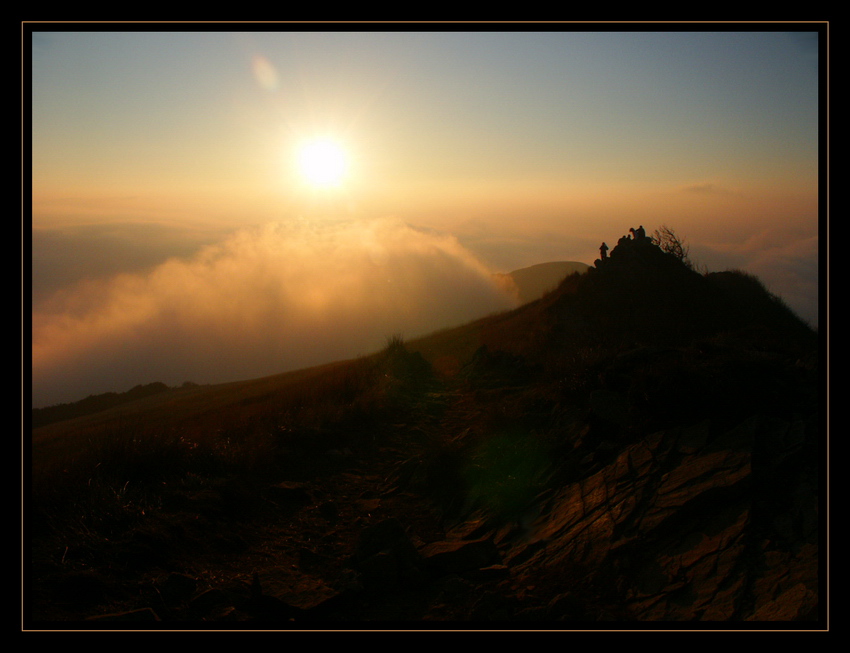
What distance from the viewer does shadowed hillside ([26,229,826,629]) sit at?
4496 millimetres

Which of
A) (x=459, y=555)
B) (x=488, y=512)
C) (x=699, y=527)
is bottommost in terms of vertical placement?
(x=459, y=555)

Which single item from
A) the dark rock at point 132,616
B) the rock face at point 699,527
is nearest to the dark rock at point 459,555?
the rock face at point 699,527

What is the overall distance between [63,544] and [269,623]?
2.44 metres

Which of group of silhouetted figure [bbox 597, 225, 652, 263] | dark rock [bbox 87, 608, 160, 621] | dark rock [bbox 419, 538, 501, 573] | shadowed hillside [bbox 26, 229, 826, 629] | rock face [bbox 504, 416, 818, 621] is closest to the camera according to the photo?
rock face [bbox 504, 416, 818, 621]

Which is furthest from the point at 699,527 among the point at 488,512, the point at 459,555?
the point at 488,512

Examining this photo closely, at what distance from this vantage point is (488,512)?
21.7 ft

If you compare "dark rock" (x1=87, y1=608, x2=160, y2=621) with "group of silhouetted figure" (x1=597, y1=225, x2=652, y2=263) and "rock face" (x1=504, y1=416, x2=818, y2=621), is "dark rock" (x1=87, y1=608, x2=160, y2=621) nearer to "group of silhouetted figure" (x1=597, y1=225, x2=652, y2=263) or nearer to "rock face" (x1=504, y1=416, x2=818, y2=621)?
"rock face" (x1=504, y1=416, x2=818, y2=621)

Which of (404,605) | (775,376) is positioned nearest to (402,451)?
(404,605)

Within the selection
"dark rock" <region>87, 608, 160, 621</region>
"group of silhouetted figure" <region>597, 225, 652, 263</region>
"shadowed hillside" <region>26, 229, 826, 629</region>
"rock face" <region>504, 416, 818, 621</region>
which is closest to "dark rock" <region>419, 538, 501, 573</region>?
"shadowed hillside" <region>26, 229, 826, 629</region>

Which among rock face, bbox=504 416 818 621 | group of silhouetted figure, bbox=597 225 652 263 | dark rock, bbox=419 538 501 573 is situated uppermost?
group of silhouetted figure, bbox=597 225 652 263

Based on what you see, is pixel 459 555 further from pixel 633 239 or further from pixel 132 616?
pixel 633 239

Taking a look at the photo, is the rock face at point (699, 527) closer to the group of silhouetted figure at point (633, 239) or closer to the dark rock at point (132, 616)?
the dark rock at point (132, 616)

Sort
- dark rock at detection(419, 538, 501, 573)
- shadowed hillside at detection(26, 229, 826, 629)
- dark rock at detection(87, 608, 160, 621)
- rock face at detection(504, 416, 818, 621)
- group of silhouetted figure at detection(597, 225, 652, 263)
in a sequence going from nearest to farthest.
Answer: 1. rock face at detection(504, 416, 818, 621)
2. dark rock at detection(87, 608, 160, 621)
3. shadowed hillside at detection(26, 229, 826, 629)
4. dark rock at detection(419, 538, 501, 573)
5. group of silhouetted figure at detection(597, 225, 652, 263)

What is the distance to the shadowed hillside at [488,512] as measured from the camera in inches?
177
